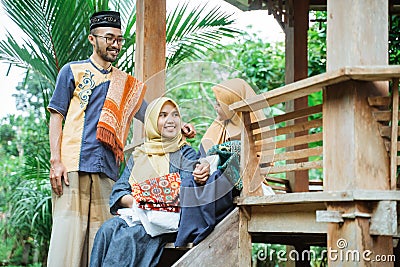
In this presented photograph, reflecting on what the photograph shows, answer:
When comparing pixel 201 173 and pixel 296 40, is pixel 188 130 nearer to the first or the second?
pixel 201 173

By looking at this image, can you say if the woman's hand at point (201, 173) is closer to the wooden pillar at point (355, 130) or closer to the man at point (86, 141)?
the man at point (86, 141)

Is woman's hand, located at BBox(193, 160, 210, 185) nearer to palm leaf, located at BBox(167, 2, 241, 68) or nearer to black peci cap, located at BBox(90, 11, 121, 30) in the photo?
black peci cap, located at BBox(90, 11, 121, 30)

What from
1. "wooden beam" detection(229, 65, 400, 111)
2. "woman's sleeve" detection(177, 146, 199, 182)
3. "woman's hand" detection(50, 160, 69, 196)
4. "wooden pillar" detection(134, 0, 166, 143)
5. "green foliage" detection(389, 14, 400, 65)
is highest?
"green foliage" detection(389, 14, 400, 65)

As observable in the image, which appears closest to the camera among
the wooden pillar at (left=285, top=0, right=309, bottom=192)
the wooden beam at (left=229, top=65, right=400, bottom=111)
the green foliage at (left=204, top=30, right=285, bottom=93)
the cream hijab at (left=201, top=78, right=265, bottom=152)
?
the wooden beam at (left=229, top=65, right=400, bottom=111)

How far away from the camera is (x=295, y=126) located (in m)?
4.12

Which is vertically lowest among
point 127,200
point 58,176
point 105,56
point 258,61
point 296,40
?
point 127,200

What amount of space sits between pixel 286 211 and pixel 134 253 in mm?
861

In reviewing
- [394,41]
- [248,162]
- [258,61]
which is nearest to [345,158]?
[248,162]

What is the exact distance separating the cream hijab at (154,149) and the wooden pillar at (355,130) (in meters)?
1.04

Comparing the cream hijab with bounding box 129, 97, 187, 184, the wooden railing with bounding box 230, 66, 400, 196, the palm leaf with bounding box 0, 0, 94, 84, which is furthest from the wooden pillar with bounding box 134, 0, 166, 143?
the palm leaf with bounding box 0, 0, 94, 84

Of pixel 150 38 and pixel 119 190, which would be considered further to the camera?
pixel 150 38

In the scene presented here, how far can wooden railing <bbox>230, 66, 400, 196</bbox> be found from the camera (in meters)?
3.56

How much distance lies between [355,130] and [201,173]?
34.8 inches

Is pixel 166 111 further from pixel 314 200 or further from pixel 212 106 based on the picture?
pixel 314 200
